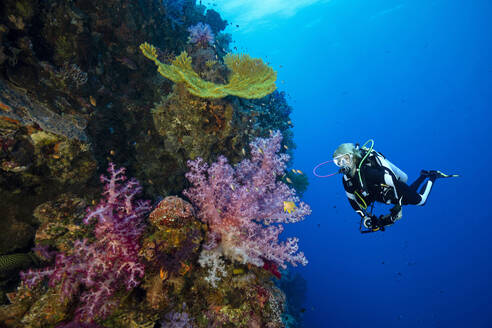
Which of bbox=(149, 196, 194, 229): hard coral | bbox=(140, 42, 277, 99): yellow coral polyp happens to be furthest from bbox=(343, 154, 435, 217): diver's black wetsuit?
bbox=(149, 196, 194, 229): hard coral

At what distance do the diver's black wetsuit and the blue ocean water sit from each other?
24082 mm


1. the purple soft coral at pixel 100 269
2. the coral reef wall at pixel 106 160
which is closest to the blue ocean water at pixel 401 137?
the coral reef wall at pixel 106 160

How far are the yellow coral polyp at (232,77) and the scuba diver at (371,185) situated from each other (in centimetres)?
221

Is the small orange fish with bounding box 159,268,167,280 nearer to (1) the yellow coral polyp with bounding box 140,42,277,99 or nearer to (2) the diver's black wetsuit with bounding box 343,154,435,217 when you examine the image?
(1) the yellow coral polyp with bounding box 140,42,277,99

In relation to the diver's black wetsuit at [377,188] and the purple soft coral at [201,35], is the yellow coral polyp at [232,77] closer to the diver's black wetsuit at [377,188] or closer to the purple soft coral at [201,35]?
the purple soft coral at [201,35]

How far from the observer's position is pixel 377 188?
4.10m

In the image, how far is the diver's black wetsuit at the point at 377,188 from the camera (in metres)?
4.02

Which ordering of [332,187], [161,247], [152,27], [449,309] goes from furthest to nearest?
[332,187], [449,309], [152,27], [161,247]

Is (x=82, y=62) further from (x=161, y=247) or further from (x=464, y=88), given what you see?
(x=464, y=88)

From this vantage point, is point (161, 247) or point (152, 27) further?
point (152, 27)

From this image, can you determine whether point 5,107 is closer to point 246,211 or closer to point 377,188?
point 246,211

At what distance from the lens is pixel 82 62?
13.6 feet

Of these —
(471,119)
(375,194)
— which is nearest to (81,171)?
(375,194)

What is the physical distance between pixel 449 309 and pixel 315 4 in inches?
2256
